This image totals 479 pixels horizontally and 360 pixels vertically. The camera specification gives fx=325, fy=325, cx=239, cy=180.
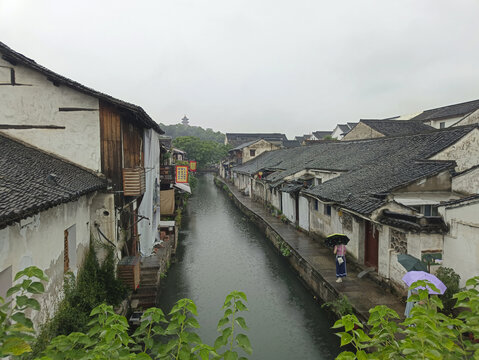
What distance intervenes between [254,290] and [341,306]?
474 cm

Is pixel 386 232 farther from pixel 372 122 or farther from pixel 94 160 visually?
pixel 372 122

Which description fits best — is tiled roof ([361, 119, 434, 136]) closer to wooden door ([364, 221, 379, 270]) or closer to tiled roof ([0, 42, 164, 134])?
wooden door ([364, 221, 379, 270])

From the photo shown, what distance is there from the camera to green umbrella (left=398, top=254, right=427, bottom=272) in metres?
9.01

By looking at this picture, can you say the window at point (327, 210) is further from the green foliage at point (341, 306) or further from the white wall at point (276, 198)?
the white wall at point (276, 198)

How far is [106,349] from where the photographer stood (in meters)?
2.45

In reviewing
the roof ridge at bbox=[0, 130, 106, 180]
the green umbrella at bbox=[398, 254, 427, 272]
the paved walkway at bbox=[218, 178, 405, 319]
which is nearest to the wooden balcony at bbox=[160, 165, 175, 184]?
the paved walkway at bbox=[218, 178, 405, 319]

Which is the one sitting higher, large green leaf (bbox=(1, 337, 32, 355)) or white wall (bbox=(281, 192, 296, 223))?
large green leaf (bbox=(1, 337, 32, 355))

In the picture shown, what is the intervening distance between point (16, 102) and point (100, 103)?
7.51 ft

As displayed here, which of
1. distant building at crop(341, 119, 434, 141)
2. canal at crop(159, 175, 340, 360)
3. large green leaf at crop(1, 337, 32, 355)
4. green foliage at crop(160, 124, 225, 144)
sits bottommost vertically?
canal at crop(159, 175, 340, 360)

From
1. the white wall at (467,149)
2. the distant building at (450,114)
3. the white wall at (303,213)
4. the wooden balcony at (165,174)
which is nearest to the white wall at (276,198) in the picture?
the white wall at (303,213)

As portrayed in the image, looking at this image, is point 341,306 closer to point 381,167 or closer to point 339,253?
point 339,253

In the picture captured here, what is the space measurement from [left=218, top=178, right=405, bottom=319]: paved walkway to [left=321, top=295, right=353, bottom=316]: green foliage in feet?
0.64

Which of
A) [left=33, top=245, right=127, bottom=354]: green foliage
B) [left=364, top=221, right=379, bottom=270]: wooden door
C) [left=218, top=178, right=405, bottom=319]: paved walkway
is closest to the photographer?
[left=33, top=245, right=127, bottom=354]: green foliage

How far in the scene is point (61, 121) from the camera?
9.39 m
